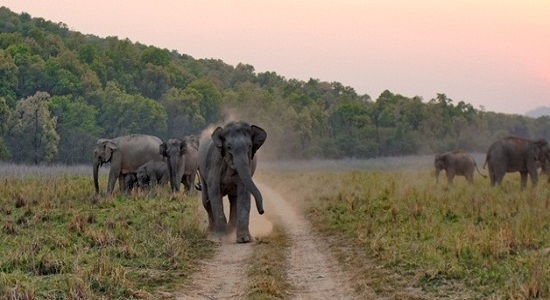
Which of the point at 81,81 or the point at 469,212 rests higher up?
the point at 81,81

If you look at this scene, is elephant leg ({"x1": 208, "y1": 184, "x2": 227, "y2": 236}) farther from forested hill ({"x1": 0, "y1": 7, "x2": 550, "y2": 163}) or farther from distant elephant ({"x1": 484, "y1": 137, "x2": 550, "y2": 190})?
forested hill ({"x1": 0, "y1": 7, "x2": 550, "y2": 163})

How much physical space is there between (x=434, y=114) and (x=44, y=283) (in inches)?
3285

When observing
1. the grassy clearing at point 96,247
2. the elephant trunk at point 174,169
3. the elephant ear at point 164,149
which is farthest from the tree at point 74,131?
the grassy clearing at point 96,247

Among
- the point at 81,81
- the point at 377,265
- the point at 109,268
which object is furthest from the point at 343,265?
the point at 81,81

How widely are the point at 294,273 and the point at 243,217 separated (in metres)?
3.56

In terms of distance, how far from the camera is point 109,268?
992 cm

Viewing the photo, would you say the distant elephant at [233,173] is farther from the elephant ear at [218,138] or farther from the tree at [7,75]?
the tree at [7,75]

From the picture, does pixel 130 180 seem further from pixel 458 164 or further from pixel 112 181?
pixel 458 164

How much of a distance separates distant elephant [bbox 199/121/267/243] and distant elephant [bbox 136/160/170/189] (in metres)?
9.36

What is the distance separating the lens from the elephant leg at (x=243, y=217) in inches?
562

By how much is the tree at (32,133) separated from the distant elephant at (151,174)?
31.0 meters

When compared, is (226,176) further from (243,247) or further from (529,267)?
(529,267)

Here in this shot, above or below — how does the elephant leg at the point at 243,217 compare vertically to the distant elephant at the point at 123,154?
below

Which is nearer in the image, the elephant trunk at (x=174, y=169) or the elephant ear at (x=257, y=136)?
the elephant ear at (x=257, y=136)
